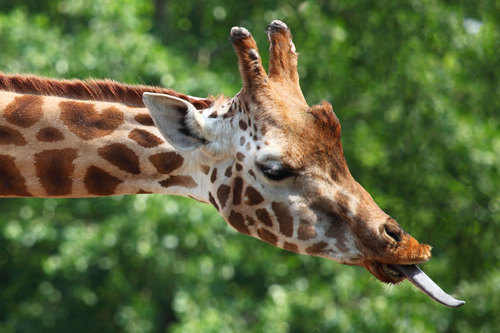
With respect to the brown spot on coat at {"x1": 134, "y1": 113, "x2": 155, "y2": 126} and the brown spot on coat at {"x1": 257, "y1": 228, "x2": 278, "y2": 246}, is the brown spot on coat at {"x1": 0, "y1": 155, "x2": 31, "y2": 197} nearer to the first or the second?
the brown spot on coat at {"x1": 134, "y1": 113, "x2": 155, "y2": 126}

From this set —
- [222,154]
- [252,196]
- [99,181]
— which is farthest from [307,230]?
[99,181]

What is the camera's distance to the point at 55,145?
557 centimetres

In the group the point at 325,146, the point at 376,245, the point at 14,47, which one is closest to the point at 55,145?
the point at 325,146

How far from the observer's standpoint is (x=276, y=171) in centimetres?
530

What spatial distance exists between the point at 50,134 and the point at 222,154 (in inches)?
42.0

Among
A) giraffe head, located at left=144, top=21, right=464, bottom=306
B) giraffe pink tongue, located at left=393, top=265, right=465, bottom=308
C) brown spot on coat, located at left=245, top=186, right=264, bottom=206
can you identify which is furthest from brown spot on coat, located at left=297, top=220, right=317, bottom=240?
giraffe pink tongue, located at left=393, top=265, right=465, bottom=308

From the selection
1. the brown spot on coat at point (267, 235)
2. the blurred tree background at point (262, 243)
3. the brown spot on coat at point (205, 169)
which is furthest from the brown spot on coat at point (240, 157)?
the blurred tree background at point (262, 243)

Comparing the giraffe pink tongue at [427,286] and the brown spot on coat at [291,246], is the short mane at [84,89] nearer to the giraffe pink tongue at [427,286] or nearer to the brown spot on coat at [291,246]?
the brown spot on coat at [291,246]

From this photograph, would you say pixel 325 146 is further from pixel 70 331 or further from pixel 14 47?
pixel 70 331

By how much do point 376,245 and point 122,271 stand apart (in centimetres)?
1012

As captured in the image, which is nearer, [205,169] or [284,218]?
[284,218]

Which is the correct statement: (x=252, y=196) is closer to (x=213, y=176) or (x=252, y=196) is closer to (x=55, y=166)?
(x=213, y=176)

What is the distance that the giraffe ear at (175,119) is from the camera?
5363 millimetres

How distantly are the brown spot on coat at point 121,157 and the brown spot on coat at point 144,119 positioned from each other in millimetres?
200
